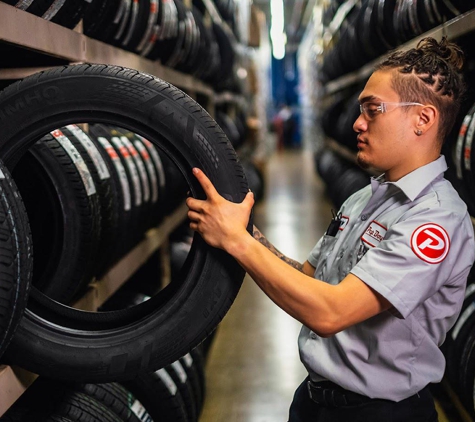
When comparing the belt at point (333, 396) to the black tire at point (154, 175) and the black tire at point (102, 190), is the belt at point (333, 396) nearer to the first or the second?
the black tire at point (102, 190)

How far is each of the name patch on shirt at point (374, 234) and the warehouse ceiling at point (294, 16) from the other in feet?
47.5

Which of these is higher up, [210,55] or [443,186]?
[210,55]

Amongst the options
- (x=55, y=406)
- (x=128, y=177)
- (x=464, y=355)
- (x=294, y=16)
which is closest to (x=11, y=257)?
(x=55, y=406)

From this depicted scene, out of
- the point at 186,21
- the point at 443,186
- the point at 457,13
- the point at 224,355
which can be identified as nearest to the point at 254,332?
the point at 224,355

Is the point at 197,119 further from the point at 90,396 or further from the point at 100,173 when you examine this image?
the point at 90,396

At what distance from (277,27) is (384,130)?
689 inches

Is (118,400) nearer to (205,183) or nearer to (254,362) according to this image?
(205,183)

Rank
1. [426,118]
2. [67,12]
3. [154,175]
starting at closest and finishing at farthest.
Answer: [426,118] < [67,12] < [154,175]

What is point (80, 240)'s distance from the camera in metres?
1.52

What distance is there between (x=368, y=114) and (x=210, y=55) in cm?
338

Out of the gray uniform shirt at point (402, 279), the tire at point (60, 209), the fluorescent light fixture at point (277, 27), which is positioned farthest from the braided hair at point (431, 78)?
the fluorescent light fixture at point (277, 27)

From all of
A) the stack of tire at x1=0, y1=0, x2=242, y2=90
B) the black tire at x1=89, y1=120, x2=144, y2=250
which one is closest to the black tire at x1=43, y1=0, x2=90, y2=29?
the stack of tire at x1=0, y1=0, x2=242, y2=90

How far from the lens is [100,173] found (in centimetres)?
173

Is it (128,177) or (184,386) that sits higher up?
(128,177)
